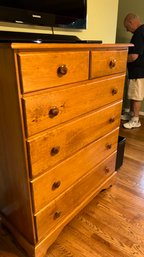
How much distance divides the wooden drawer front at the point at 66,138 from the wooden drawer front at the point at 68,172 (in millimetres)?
40

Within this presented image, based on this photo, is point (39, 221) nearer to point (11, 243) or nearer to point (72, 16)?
point (11, 243)

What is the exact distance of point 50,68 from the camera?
0.78 meters

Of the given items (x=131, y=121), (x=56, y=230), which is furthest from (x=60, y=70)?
(x=131, y=121)

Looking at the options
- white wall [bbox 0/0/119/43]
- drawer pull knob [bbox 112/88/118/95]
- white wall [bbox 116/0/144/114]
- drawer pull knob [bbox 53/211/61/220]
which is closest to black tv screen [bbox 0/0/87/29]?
white wall [bbox 0/0/119/43]

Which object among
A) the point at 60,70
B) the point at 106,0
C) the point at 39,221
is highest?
the point at 106,0

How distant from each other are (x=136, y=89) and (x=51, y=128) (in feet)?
7.31

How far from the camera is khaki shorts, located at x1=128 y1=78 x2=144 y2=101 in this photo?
276 cm

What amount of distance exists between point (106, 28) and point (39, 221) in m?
1.63

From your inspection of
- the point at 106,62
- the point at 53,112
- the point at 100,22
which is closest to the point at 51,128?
the point at 53,112

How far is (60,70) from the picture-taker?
0.81m

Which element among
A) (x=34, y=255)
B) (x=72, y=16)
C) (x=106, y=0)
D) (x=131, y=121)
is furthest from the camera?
(x=131, y=121)

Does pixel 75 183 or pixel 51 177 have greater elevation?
pixel 51 177

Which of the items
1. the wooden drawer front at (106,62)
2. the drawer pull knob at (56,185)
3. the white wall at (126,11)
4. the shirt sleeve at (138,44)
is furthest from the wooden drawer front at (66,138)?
the white wall at (126,11)

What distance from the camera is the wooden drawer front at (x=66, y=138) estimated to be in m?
0.85
